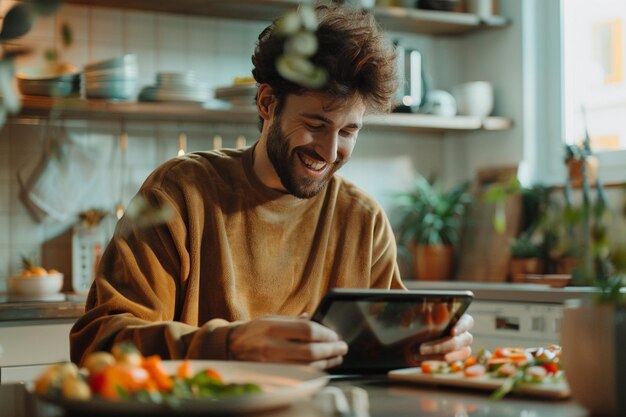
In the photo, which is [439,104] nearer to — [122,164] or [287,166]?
[122,164]

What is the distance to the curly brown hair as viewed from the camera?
207cm

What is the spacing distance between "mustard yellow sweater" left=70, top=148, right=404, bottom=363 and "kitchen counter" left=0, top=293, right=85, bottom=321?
0.94m

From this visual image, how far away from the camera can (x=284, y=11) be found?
375 centimetres

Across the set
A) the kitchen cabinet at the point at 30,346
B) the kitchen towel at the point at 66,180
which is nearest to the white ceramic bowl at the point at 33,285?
the kitchen cabinet at the point at 30,346

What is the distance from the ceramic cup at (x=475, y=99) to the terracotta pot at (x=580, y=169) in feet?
1.76

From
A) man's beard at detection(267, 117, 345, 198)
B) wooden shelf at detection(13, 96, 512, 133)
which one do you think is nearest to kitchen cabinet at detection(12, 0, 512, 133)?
wooden shelf at detection(13, 96, 512, 133)

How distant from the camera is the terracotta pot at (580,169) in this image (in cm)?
354

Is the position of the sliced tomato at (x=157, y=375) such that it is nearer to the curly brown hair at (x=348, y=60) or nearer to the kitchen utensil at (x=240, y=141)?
the curly brown hair at (x=348, y=60)

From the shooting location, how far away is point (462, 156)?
4.30 meters

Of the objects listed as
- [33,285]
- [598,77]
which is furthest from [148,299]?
[598,77]

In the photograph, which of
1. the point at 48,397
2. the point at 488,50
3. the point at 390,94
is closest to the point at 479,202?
the point at 488,50

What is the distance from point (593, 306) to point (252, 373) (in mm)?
465

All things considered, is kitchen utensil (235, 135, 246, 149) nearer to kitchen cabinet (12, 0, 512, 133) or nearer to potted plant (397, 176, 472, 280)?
kitchen cabinet (12, 0, 512, 133)

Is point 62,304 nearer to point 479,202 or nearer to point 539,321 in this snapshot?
point 539,321
